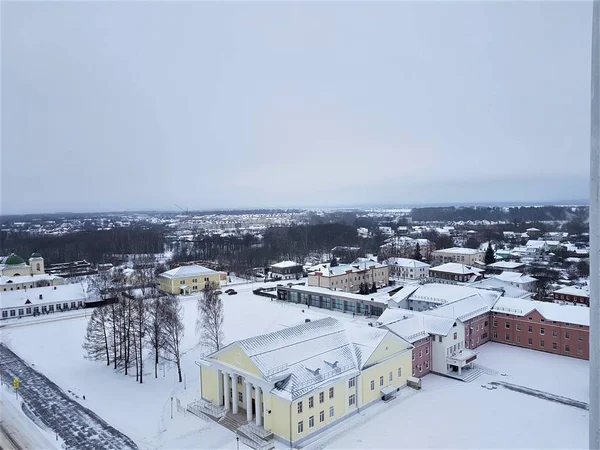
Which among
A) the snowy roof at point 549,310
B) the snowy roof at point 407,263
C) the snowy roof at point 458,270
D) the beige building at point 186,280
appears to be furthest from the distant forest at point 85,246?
the snowy roof at point 549,310

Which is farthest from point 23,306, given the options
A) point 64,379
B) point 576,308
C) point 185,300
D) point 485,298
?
point 576,308

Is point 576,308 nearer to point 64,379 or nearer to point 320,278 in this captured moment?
point 320,278

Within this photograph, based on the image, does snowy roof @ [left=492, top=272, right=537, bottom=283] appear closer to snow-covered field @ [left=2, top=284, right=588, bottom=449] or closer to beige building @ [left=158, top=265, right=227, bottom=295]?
snow-covered field @ [left=2, top=284, right=588, bottom=449]

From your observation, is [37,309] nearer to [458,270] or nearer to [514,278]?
[458,270]

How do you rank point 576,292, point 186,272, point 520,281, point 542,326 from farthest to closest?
point 186,272 < point 520,281 < point 576,292 < point 542,326

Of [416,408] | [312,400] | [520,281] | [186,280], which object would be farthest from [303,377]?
[186,280]

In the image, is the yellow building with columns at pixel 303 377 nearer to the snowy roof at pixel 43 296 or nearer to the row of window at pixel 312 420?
the row of window at pixel 312 420

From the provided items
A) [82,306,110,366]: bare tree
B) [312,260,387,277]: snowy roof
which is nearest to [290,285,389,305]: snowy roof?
[312,260,387,277]: snowy roof
